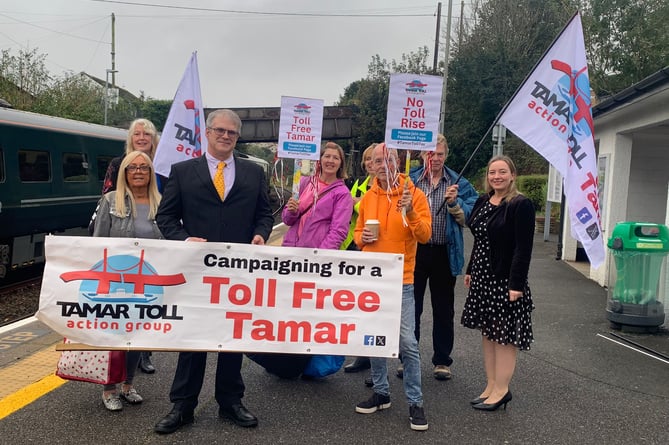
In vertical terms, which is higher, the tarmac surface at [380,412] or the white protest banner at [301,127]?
the white protest banner at [301,127]

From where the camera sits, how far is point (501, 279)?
4.21 metres

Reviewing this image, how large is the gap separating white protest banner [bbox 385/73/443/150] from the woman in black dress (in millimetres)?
565

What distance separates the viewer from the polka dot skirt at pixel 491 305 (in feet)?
13.7

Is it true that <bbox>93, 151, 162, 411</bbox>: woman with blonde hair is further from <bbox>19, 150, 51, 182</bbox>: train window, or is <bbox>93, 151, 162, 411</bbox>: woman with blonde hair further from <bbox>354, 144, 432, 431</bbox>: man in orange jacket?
<bbox>19, 150, 51, 182</bbox>: train window

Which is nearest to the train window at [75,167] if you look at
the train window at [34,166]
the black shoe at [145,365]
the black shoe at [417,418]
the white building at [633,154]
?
the train window at [34,166]

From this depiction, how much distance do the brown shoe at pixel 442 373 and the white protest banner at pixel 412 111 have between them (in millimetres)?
1913

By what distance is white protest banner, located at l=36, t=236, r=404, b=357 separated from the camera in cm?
370

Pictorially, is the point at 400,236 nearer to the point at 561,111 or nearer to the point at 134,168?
the point at 561,111

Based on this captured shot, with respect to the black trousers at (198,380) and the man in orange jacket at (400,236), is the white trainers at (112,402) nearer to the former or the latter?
the black trousers at (198,380)

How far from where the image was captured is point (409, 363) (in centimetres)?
397

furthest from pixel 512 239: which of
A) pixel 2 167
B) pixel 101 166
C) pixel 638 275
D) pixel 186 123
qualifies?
pixel 101 166

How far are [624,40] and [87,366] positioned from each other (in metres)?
31.0

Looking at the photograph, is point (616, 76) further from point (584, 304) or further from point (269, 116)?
point (584, 304)

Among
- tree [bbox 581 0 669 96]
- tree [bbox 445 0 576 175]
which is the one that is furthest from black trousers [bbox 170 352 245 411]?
tree [bbox 445 0 576 175]
